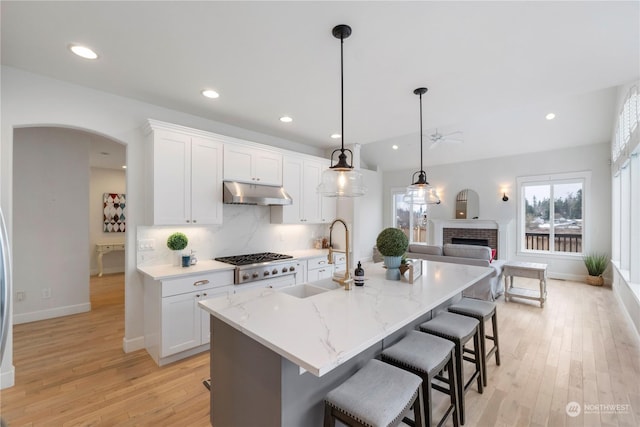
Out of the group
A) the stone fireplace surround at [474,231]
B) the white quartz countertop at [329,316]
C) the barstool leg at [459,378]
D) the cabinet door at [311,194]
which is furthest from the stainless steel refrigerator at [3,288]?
the stone fireplace surround at [474,231]

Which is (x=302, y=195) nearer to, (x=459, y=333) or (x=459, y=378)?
(x=459, y=333)

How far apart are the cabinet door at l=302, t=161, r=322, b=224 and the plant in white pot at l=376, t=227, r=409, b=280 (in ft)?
7.10

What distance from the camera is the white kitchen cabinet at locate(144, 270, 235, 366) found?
2.72 meters

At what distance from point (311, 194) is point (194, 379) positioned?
2845 mm

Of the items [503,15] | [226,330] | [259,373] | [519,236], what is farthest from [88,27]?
[519,236]

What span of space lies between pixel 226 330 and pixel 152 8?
205cm

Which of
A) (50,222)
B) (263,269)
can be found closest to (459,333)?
(263,269)

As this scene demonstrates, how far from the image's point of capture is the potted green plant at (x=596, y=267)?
5633mm

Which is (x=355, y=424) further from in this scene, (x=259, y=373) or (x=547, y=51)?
(x=547, y=51)

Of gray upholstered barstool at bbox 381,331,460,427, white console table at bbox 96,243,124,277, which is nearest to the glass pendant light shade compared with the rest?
gray upholstered barstool at bbox 381,331,460,427

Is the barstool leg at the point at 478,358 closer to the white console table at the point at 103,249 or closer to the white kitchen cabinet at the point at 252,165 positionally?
the white kitchen cabinet at the point at 252,165

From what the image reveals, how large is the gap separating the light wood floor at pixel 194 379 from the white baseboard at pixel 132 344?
0.07 metres

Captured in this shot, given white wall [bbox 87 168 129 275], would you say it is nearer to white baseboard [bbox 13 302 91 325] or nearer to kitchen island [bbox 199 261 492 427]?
white baseboard [bbox 13 302 91 325]

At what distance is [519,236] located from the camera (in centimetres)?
685
